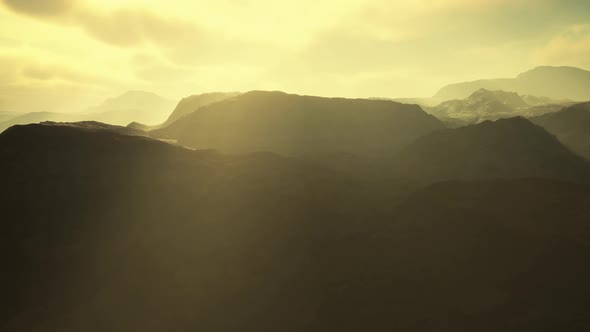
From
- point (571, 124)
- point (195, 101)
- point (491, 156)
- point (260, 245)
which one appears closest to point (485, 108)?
point (571, 124)

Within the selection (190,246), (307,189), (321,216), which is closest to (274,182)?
(307,189)

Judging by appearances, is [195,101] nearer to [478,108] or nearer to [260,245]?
[478,108]

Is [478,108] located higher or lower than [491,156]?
higher

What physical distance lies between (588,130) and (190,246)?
375 ft

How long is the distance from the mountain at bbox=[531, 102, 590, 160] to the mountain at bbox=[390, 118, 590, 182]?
32.5m

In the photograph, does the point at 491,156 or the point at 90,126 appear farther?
the point at 491,156

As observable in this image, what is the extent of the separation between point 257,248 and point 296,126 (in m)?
58.8

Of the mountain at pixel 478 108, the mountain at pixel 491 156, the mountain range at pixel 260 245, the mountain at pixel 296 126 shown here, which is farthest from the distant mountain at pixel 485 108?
the mountain range at pixel 260 245

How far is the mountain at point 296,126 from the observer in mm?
74625

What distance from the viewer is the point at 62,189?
2867cm

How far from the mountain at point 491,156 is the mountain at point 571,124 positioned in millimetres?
32546

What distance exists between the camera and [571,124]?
104 m

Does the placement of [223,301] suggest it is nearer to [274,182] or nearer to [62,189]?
[274,182]

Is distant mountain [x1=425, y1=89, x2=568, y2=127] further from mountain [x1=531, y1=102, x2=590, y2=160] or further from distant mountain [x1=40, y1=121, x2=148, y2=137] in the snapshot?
distant mountain [x1=40, y1=121, x2=148, y2=137]
